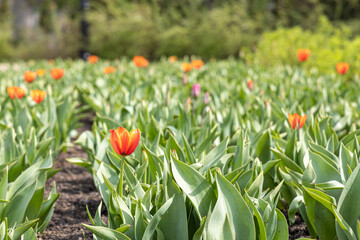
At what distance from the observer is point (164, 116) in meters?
3.20

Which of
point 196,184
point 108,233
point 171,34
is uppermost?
point 171,34

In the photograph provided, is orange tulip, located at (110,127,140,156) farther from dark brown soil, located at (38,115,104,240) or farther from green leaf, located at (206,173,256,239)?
dark brown soil, located at (38,115,104,240)

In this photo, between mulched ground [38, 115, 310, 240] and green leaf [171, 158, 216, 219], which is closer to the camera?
green leaf [171, 158, 216, 219]

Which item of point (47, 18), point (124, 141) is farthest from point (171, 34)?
point (47, 18)

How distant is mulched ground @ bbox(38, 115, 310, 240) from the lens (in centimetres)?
211

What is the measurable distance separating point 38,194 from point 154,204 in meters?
0.56

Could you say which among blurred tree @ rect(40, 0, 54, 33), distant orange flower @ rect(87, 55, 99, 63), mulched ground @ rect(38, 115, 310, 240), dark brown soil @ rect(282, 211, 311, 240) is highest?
blurred tree @ rect(40, 0, 54, 33)

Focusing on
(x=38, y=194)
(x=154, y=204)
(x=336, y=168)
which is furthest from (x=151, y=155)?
(x=336, y=168)

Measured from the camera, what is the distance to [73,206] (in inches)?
99.7

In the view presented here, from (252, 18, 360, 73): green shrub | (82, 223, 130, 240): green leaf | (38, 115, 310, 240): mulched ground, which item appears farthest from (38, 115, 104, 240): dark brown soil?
(252, 18, 360, 73): green shrub

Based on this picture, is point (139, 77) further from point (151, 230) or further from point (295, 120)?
point (151, 230)

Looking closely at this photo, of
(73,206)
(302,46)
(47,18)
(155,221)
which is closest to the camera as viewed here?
(155,221)

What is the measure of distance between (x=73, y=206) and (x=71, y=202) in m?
0.06

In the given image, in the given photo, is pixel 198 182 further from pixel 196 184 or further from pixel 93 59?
pixel 93 59
